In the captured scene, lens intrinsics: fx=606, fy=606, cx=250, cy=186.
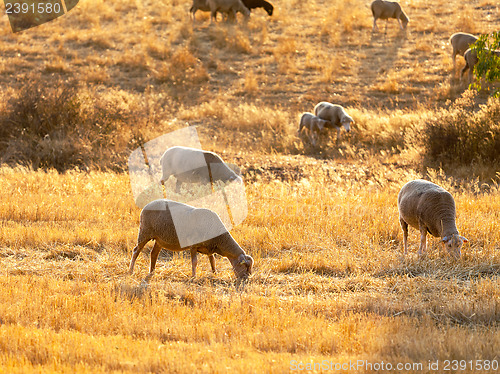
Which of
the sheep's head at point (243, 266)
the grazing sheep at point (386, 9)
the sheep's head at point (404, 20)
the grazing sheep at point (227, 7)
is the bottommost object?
the sheep's head at point (243, 266)

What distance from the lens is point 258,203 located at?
11484 millimetres

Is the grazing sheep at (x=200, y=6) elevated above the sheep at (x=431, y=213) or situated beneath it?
elevated above

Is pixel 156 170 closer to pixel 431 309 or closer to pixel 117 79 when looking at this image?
pixel 431 309

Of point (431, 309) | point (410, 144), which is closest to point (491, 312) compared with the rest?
point (431, 309)

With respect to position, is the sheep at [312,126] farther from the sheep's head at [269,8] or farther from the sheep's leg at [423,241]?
the sheep's head at [269,8]

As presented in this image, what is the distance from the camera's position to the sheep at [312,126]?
18.8m

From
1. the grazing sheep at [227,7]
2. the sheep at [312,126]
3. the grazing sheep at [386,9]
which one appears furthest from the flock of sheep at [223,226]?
the grazing sheep at [227,7]

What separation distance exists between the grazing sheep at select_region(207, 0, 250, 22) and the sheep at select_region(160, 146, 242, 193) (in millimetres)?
19419

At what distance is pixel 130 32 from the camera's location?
30516 mm

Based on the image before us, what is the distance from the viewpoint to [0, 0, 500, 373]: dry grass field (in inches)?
215

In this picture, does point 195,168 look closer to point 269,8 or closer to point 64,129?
point 64,129

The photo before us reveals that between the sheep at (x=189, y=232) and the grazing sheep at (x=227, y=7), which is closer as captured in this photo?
the sheep at (x=189, y=232)

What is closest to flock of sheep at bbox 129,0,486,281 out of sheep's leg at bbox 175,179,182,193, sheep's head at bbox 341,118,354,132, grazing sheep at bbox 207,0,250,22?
sheep's leg at bbox 175,179,182,193

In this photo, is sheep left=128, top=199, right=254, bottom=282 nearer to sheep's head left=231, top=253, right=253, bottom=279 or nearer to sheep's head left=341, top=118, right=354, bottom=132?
sheep's head left=231, top=253, right=253, bottom=279
